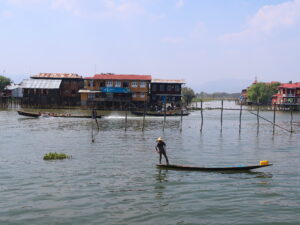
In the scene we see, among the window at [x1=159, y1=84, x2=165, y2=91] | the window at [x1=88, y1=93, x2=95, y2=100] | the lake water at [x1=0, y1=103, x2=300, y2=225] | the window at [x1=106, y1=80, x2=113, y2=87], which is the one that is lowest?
the lake water at [x1=0, y1=103, x2=300, y2=225]

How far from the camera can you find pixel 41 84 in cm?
7869

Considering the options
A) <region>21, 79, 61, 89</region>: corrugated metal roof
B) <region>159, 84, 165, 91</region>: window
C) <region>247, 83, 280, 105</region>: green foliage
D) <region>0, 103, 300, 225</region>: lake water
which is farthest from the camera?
<region>247, 83, 280, 105</region>: green foliage

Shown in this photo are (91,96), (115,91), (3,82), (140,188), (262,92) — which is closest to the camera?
(140,188)

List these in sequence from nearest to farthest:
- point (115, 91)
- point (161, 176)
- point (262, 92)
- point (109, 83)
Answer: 1. point (161, 176)
2. point (115, 91)
3. point (109, 83)
4. point (262, 92)

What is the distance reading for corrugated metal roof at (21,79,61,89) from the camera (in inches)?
3068

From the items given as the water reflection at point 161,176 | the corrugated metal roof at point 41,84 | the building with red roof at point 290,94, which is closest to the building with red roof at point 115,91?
the corrugated metal roof at point 41,84

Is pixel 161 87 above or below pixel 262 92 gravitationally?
below

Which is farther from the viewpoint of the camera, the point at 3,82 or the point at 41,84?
the point at 3,82

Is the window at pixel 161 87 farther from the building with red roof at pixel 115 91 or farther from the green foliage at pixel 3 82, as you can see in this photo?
the green foliage at pixel 3 82

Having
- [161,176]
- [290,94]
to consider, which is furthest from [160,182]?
[290,94]

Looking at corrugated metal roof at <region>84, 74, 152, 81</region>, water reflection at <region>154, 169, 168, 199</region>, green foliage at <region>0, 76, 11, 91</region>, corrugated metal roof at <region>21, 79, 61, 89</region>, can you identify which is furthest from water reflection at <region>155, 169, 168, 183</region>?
green foliage at <region>0, 76, 11, 91</region>

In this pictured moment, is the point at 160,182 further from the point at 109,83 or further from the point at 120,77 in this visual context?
the point at 120,77

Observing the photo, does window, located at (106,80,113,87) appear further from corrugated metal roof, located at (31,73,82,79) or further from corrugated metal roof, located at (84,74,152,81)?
corrugated metal roof, located at (31,73,82,79)

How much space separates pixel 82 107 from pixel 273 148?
54.2 metres
